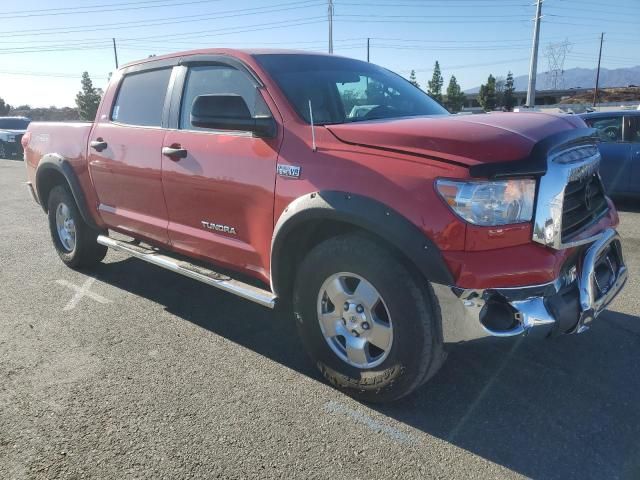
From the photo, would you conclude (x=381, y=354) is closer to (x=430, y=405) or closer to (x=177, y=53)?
(x=430, y=405)

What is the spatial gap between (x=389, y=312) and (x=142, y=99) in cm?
288

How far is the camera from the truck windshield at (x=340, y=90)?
3322mm

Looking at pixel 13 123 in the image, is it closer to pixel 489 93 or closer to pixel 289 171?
pixel 289 171

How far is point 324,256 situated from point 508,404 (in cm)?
131

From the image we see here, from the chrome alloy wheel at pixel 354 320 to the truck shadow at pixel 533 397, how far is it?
0.31 m

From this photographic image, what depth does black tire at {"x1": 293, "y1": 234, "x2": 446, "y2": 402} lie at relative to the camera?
8.50 ft

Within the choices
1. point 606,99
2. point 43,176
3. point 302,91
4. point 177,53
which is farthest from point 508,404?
point 606,99

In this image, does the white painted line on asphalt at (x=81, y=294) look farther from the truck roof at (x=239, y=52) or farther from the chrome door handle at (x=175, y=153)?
the truck roof at (x=239, y=52)

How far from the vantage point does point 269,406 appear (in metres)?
2.94

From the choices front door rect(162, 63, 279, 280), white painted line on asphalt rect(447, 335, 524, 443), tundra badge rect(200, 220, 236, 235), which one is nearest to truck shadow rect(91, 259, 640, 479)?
white painted line on asphalt rect(447, 335, 524, 443)

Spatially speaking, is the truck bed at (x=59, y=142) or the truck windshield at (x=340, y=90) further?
the truck bed at (x=59, y=142)

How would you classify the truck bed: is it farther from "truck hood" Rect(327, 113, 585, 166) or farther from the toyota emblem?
the toyota emblem

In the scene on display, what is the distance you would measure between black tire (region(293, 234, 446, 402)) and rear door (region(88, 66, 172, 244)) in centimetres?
157

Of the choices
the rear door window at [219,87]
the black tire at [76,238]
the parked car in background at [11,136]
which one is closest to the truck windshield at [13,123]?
the parked car in background at [11,136]
